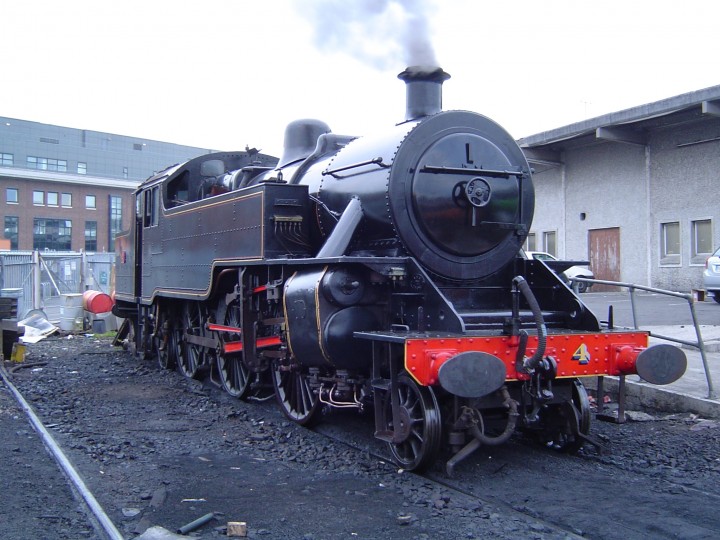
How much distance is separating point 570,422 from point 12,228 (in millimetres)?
50113

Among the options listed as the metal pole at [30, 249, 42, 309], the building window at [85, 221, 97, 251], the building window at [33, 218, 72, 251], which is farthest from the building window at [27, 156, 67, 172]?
the metal pole at [30, 249, 42, 309]

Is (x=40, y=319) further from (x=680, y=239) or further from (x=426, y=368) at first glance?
(x=680, y=239)

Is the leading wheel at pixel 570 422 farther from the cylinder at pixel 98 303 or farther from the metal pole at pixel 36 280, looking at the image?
the metal pole at pixel 36 280

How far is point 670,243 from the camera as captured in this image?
64.7 ft

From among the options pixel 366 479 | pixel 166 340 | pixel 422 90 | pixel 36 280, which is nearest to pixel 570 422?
pixel 366 479

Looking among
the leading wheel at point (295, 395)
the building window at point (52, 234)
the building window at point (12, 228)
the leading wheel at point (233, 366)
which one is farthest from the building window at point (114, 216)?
the leading wheel at point (295, 395)

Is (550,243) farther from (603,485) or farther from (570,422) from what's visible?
(603,485)

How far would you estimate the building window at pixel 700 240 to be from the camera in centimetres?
1850

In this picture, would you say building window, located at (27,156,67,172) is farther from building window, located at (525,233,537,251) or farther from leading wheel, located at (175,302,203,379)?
leading wheel, located at (175,302,203,379)

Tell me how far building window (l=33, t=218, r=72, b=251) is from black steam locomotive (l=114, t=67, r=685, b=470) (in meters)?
47.6

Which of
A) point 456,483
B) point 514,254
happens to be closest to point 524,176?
point 514,254

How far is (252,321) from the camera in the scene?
23.1ft

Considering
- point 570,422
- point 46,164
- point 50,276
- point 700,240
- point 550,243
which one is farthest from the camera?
point 46,164

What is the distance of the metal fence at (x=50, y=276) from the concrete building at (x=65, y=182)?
91.9 feet
